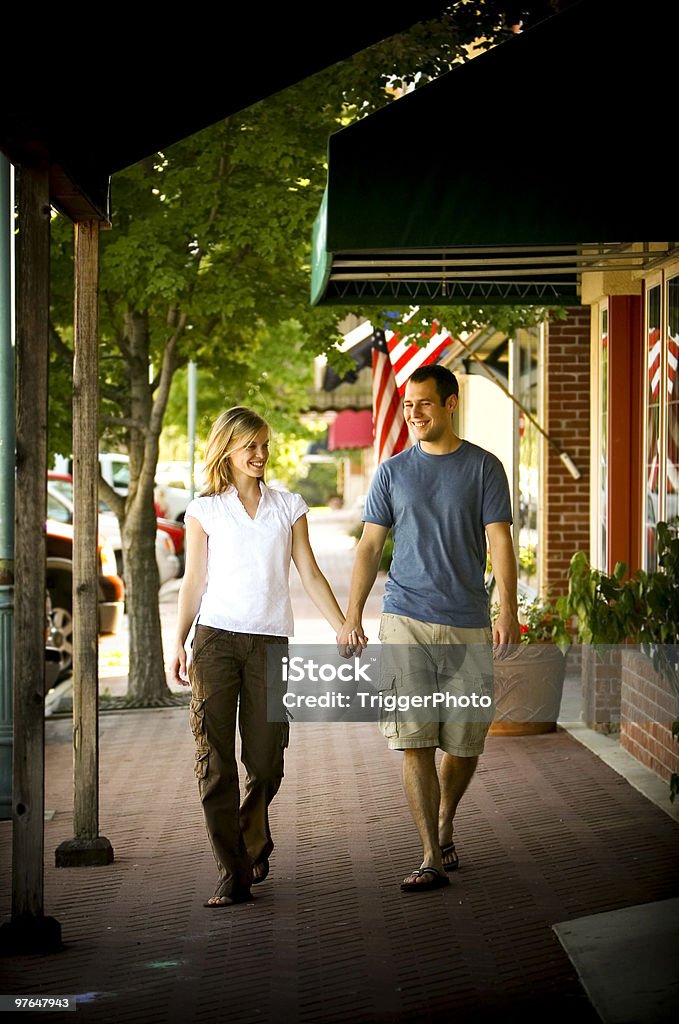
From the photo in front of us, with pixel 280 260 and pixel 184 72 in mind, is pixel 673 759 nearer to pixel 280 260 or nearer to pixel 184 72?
pixel 184 72

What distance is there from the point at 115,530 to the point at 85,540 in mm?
15696

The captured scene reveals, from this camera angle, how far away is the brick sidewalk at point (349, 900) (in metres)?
4.82

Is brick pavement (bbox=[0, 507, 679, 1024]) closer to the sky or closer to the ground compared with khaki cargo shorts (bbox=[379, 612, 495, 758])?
closer to the ground

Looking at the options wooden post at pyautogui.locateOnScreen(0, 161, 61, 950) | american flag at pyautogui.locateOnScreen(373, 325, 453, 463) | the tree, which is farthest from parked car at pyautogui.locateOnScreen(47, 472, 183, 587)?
wooden post at pyautogui.locateOnScreen(0, 161, 61, 950)

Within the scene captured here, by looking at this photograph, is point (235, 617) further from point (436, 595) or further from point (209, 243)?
point (209, 243)

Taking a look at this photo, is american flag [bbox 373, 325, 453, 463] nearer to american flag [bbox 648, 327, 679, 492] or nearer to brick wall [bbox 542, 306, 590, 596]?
brick wall [bbox 542, 306, 590, 596]

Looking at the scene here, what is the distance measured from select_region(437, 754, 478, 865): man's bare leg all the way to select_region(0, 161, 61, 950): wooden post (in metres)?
1.81

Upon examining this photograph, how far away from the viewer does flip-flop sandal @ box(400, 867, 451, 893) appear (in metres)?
6.02

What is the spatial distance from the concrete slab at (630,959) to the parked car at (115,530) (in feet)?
49.8

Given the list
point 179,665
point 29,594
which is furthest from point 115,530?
point 29,594

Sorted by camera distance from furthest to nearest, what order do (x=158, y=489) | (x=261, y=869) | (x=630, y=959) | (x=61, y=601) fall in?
(x=158, y=489)
(x=61, y=601)
(x=261, y=869)
(x=630, y=959)

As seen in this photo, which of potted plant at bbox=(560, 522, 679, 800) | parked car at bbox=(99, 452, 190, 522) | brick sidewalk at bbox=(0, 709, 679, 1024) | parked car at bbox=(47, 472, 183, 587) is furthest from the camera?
parked car at bbox=(99, 452, 190, 522)

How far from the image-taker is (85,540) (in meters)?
6.54

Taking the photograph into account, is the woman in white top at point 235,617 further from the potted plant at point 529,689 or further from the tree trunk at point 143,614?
the tree trunk at point 143,614
